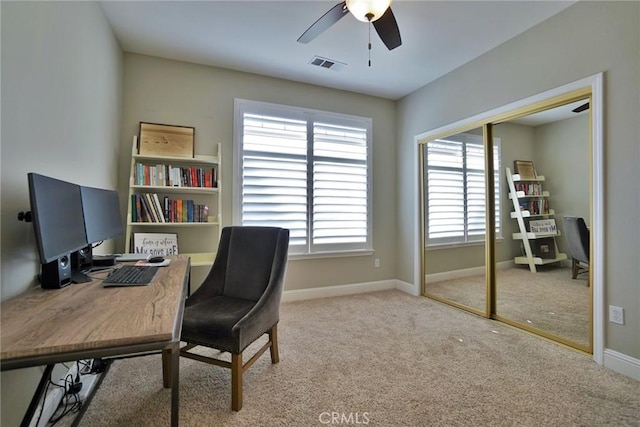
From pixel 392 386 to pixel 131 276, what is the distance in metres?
1.68

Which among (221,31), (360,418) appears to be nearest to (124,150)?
(221,31)

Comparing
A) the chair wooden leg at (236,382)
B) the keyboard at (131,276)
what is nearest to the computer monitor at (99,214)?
the keyboard at (131,276)

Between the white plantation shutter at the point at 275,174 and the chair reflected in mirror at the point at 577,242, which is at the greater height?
the white plantation shutter at the point at 275,174

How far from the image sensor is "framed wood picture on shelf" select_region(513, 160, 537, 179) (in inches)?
108

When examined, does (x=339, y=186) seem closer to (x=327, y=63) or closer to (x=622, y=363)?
(x=327, y=63)

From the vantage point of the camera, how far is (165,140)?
2.96 meters

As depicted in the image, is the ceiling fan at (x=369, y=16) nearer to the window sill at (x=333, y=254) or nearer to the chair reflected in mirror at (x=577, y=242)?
the chair reflected in mirror at (x=577, y=242)

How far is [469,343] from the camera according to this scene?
7.93ft

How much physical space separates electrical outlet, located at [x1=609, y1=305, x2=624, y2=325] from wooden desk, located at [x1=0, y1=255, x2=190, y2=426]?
2.79 m

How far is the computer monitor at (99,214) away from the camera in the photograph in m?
1.71

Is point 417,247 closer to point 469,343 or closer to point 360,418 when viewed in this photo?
point 469,343

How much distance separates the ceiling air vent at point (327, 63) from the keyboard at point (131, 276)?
2.56 meters

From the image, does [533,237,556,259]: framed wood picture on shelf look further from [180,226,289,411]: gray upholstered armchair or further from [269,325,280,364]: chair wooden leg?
[269,325,280,364]: chair wooden leg

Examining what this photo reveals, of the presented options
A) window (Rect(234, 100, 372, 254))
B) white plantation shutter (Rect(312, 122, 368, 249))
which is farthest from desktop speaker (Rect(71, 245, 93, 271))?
white plantation shutter (Rect(312, 122, 368, 249))
